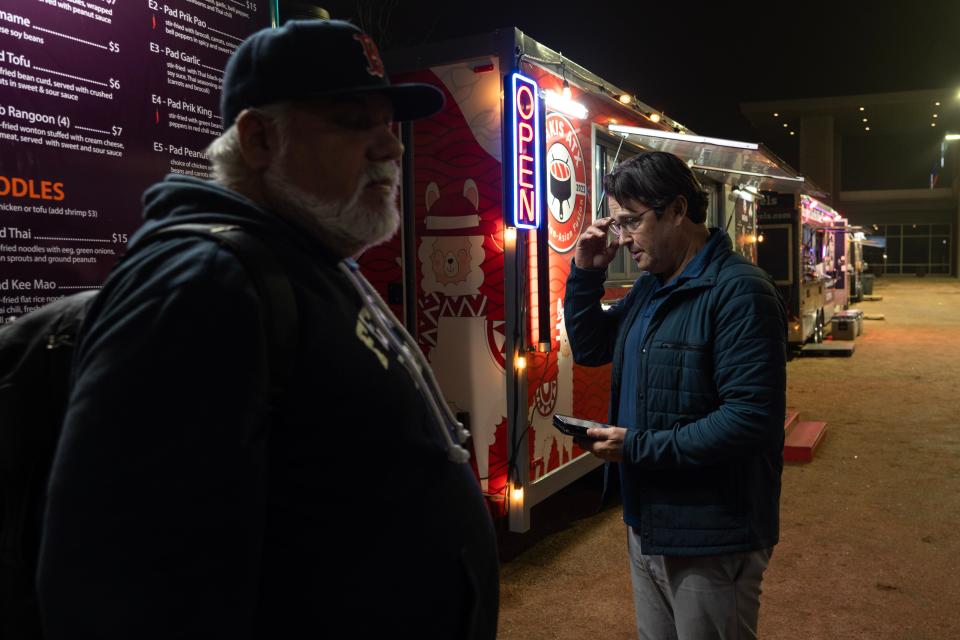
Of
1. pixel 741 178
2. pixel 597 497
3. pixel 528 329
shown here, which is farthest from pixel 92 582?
pixel 741 178

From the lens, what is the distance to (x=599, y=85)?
17.4 ft

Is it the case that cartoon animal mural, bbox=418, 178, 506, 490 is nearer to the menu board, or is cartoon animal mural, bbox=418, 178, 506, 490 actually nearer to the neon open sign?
the neon open sign

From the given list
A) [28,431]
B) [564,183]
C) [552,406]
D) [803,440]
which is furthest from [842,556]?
[28,431]

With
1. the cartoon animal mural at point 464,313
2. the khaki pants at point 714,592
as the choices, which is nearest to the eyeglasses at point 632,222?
the khaki pants at point 714,592

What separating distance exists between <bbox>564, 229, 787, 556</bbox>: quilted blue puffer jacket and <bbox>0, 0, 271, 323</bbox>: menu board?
66.4 inches

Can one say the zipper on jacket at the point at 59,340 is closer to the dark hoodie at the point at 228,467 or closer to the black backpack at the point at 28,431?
the black backpack at the point at 28,431

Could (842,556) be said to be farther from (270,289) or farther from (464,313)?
(270,289)

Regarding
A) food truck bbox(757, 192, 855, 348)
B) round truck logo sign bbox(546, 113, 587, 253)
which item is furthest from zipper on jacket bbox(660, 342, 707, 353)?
food truck bbox(757, 192, 855, 348)

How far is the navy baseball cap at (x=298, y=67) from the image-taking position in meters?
1.20

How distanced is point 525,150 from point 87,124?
2.48 m

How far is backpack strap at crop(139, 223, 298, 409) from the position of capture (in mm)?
1053

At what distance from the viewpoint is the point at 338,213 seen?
127 centimetres

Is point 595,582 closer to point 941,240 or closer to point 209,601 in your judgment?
point 209,601

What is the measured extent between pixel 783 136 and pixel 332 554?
1904 inches
